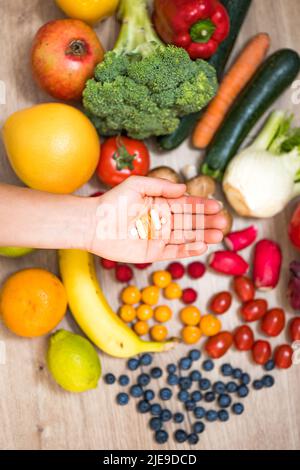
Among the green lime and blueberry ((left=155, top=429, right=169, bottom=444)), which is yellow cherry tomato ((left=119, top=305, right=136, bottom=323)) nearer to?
the green lime

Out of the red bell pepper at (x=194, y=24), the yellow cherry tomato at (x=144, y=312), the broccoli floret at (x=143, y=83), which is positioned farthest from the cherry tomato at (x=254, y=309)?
the red bell pepper at (x=194, y=24)

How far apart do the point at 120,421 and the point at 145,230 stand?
459 mm

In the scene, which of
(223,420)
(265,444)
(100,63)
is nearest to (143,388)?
(223,420)

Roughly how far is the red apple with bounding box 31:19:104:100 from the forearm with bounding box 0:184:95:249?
25cm

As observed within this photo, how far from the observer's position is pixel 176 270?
126cm

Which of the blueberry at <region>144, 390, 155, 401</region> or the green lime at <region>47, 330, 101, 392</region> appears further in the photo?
the blueberry at <region>144, 390, 155, 401</region>

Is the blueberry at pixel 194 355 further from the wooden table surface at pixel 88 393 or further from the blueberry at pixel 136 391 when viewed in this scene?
the blueberry at pixel 136 391

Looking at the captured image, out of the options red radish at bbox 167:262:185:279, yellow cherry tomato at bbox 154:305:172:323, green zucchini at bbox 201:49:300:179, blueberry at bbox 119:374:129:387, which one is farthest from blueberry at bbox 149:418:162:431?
green zucchini at bbox 201:49:300:179

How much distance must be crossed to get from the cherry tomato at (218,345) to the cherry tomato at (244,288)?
0.31 feet

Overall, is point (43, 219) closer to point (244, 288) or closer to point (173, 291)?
point (173, 291)

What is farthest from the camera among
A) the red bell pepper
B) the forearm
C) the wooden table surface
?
the wooden table surface

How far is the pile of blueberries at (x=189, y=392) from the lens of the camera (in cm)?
123

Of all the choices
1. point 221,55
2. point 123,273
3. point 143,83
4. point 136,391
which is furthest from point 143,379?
point 221,55

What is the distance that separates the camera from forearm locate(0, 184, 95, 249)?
101cm
